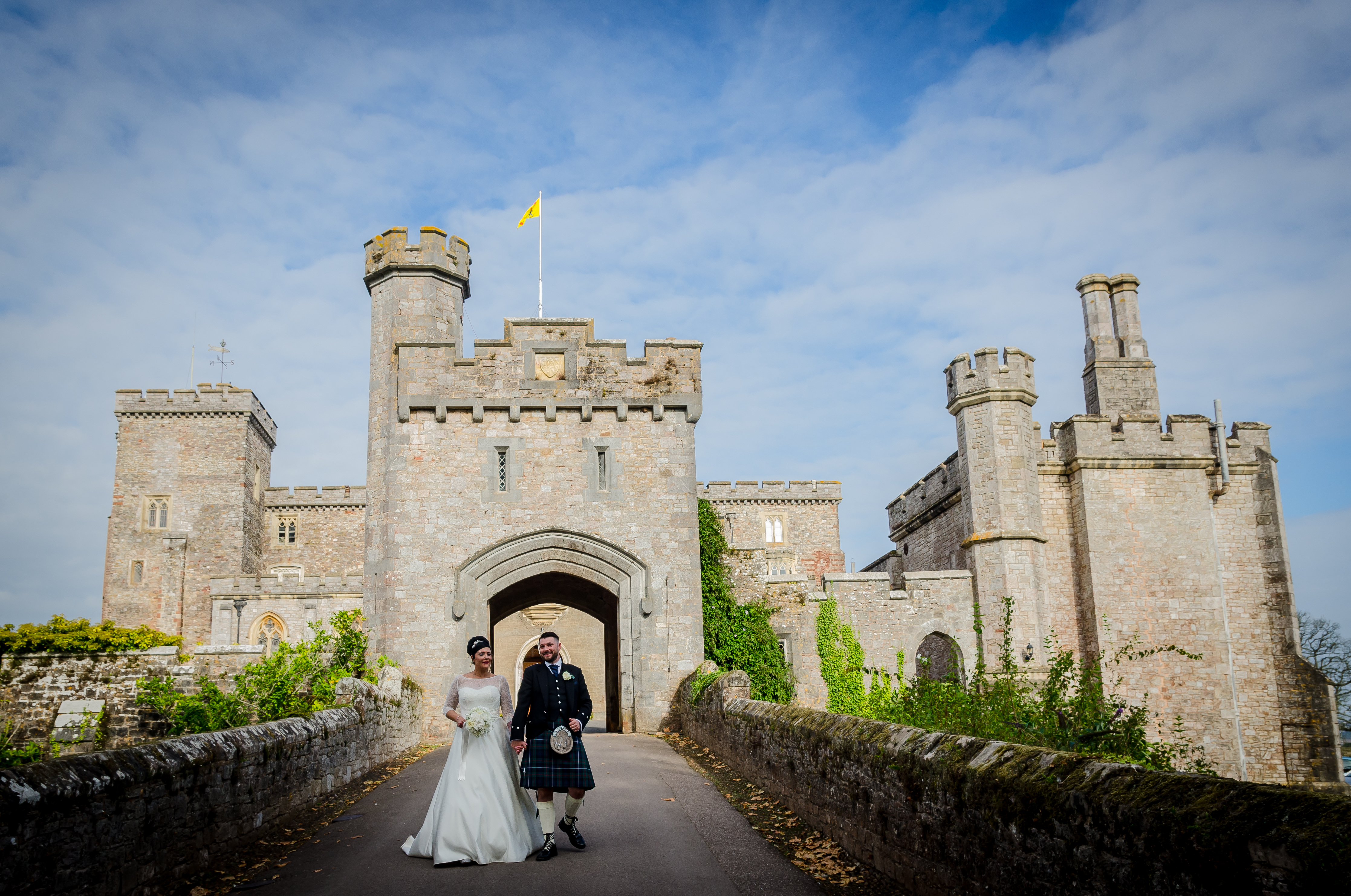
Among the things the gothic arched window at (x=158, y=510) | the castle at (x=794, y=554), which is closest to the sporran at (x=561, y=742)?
the castle at (x=794, y=554)

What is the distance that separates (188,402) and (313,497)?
719 centimetres

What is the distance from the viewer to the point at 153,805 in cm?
538

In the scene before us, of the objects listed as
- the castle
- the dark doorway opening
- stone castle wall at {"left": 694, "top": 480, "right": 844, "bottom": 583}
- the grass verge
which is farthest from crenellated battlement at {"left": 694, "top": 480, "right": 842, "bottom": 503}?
the grass verge

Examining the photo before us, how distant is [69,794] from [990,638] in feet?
62.9

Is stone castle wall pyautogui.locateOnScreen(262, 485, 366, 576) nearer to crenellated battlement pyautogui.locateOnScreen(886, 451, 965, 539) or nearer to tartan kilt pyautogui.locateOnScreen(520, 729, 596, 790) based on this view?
crenellated battlement pyautogui.locateOnScreen(886, 451, 965, 539)

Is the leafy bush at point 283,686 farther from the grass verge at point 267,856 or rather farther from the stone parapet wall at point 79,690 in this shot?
the stone parapet wall at point 79,690

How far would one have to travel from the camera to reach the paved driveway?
19.3 ft

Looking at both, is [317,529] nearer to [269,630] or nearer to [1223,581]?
[269,630]

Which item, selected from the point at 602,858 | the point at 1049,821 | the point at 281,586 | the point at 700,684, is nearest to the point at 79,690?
the point at 700,684

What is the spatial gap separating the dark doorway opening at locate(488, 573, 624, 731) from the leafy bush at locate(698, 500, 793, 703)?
1.86 m

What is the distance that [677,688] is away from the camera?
16.6 metres

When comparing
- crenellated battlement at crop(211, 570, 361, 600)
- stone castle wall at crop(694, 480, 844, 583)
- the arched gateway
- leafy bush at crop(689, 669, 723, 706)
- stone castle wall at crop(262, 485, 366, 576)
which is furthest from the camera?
stone castle wall at crop(262, 485, 366, 576)

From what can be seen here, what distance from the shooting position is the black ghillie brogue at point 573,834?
6.85m

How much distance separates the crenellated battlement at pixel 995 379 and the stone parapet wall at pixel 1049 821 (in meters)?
15.8
